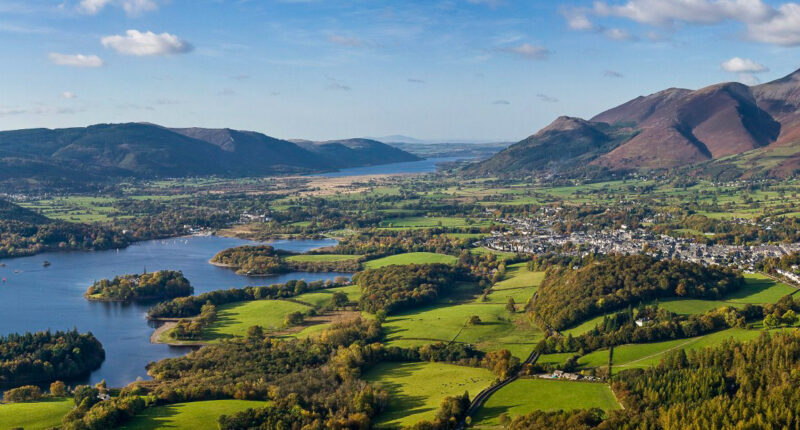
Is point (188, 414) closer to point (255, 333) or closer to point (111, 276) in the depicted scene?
point (255, 333)

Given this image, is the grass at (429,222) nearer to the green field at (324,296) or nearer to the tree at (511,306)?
the green field at (324,296)

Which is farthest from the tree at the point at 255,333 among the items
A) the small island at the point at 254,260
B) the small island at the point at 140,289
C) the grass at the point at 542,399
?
the small island at the point at 254,260

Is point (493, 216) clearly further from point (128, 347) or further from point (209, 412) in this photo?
point (209, 412)

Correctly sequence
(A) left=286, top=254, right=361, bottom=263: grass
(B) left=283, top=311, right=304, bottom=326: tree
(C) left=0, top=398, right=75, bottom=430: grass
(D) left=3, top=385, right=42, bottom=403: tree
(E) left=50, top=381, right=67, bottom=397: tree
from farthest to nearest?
(A) left=286, top=254, right=361, bottom=263: grass < (B) left=283, top=311, right=304, bottom=326: tree < (E) left=50, top=381, right=67, bottom=397: tree < (D) left=3, top=385, right=42, bottom=403: tree < (C) left=0, top=398, right=75, bottom=430: grass

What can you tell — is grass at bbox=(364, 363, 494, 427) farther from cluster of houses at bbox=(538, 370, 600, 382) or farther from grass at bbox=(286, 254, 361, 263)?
grass at bbox=(286, 254, 361, 263)

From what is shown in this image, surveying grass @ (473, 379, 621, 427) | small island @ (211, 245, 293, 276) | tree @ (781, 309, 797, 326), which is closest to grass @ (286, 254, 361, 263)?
Answer: small island @ (211, 245, 293, 276)
